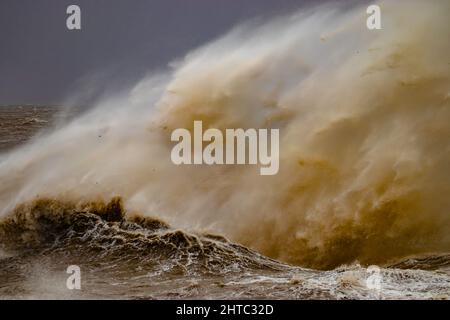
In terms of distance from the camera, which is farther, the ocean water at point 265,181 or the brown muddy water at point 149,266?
the ocean water at point 265,181

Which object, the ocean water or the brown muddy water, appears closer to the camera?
the brown muddy water

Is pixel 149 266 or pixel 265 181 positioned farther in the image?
pixel 265 181

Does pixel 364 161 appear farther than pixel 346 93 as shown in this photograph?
No

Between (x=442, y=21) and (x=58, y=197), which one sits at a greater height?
(x=442, y=21)

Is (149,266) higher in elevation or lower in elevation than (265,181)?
lower

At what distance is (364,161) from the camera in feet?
43.7

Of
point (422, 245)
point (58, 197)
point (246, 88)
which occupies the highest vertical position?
point (246, 88)

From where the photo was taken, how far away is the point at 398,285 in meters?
9.56

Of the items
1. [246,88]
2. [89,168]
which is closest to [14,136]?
[89,168]

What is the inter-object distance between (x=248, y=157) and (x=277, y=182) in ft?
4.59
